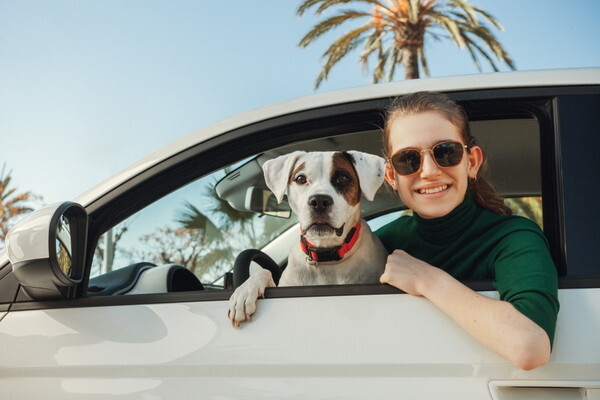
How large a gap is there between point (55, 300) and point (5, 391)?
11.8 inches

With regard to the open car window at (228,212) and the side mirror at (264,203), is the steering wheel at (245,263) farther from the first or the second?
the side mirror at (264,203)

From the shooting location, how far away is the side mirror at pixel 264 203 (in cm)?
281

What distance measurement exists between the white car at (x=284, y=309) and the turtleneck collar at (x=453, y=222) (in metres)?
0.23

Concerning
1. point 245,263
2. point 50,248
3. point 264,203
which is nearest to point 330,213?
point 245,263

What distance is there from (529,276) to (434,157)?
1.73 ft

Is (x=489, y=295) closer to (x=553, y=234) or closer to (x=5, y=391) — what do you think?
(x=553, y=234)

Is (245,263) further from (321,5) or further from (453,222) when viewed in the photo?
(321,5)

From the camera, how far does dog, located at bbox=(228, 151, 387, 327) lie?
2.19 meters

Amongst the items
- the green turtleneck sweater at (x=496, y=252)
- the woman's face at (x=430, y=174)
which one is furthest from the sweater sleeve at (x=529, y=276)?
the woman's face at (x=430, y=174)

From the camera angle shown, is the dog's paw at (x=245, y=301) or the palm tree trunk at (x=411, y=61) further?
the palm tree trunk at (x=411, y=61)

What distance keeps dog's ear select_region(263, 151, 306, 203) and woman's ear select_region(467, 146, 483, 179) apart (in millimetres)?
656

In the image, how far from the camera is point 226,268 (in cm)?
271

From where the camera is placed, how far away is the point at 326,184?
2.28 metres

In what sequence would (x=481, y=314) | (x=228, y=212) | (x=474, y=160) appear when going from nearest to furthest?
(x=481, y=314) → (x=474, y=160) → (x=228, y=212)
